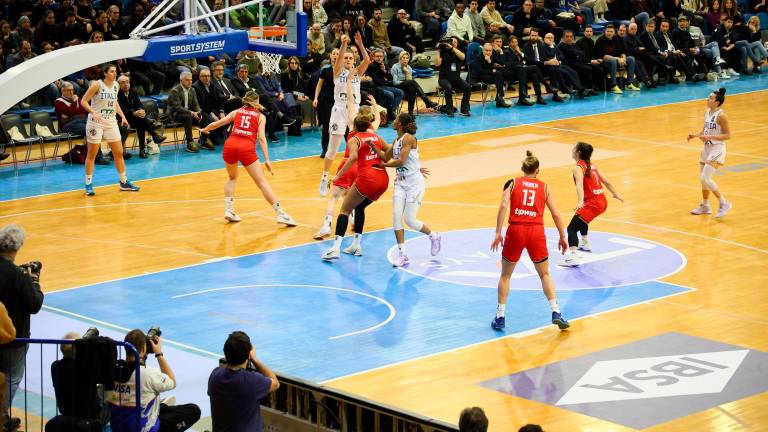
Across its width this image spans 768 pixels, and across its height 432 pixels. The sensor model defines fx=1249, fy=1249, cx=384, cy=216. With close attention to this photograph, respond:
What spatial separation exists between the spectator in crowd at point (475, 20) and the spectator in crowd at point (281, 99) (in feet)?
21.2

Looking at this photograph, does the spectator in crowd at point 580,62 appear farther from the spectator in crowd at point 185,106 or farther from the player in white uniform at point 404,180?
the player in white uniform at point 404,180

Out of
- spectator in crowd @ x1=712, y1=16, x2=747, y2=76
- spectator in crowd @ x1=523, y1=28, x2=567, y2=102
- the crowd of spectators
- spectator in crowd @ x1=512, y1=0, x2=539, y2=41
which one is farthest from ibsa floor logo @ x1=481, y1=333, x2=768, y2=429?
spectator in crowd @ x1=712, y1=16, x2=747, y2=76

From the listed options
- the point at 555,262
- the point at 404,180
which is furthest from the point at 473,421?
the point at 555,262

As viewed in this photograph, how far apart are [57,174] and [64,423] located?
13926 mm

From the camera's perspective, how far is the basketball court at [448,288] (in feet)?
38.0

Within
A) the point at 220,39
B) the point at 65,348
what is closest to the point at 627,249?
the point at 220,39

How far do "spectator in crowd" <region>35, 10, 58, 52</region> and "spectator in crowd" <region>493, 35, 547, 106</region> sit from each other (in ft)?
32.9

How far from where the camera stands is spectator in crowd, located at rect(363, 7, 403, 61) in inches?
1127

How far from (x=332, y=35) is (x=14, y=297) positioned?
1881cm

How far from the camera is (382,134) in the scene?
2502cm

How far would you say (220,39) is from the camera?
1173 centimetres

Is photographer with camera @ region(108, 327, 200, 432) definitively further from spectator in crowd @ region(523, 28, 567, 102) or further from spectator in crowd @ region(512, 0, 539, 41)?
spectator in crowd @ region(512, 0, 539, 41)

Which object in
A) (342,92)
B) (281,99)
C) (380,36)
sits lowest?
(281,99)

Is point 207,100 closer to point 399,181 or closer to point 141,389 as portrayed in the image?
point 399,181
